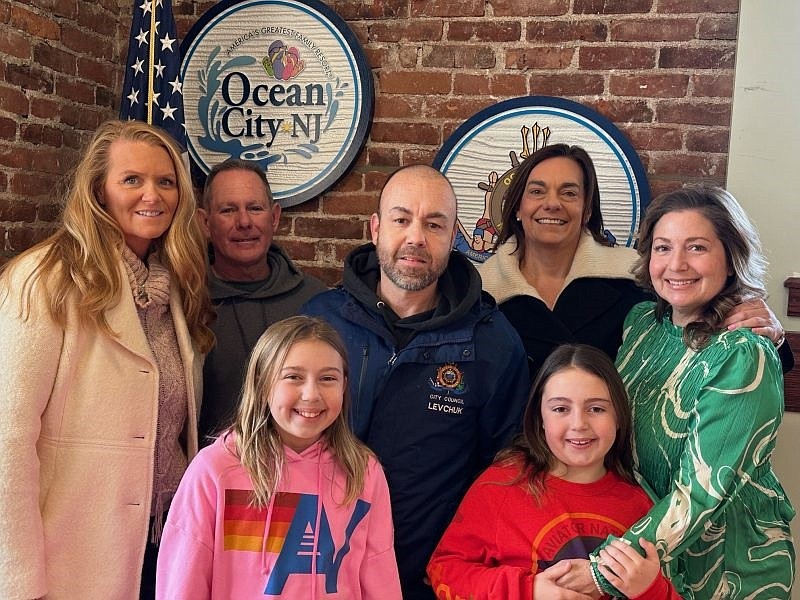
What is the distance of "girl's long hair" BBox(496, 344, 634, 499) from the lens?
187 centimetres

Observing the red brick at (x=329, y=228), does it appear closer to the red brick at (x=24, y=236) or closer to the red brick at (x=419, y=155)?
the red brick at (x=419, y=155)

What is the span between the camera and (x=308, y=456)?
175cm

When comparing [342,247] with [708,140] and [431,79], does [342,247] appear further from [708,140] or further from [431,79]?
[708,140]

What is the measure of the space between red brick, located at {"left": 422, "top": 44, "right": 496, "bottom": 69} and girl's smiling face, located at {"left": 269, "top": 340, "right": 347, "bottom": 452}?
157cm

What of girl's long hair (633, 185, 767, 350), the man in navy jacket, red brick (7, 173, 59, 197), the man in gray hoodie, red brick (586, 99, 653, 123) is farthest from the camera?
red brick (586, 99, 653, 123)

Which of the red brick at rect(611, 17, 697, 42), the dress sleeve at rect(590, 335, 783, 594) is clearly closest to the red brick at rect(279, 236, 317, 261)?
the red brick at rect(611, 17, 697, 42)

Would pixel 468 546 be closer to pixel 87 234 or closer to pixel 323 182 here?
pixel 87 234

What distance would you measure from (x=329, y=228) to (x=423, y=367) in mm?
1271

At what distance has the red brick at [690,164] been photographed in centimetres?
282

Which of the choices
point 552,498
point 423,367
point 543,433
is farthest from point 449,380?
point 552,498

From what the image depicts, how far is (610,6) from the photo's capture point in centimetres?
286

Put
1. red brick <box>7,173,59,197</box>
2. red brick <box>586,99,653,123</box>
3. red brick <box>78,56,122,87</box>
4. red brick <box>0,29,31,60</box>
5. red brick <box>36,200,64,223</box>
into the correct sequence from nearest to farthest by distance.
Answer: red brick <box>0,29,31,60</box>
red brick <box>7,173,59,197</box>
red brick <box>36,200,64,223</box>
red brick <box>586,99,653,123</box>
red brick <box>78,56,122,87</box>

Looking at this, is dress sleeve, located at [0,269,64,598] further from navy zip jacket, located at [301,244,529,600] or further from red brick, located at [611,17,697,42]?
red brick, located at [611,17,697,42]

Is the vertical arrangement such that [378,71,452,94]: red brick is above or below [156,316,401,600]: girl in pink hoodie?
above
